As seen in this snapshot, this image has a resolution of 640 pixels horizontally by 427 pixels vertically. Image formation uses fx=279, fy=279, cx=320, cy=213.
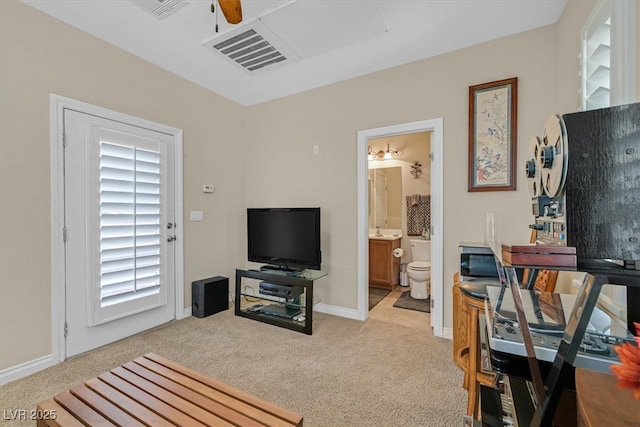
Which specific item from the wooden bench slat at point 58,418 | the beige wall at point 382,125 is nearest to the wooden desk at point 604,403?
the wooden bench slat at point 58,418

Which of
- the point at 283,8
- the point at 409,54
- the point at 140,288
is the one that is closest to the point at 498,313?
the point at 283,8

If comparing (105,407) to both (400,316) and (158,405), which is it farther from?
(400,316)

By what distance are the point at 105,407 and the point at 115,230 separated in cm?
186

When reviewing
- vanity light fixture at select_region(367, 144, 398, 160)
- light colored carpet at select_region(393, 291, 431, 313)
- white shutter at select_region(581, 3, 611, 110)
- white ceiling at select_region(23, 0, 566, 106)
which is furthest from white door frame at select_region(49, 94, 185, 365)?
vanity light fixture at select_region(367, 144, 398, 160)

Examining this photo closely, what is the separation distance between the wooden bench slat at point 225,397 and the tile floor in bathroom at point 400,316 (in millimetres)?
2182

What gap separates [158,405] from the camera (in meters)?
1.18

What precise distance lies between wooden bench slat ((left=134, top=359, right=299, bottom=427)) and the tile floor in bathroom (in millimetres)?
2182

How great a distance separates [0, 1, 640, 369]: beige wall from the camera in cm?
208

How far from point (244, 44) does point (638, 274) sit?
2.92m

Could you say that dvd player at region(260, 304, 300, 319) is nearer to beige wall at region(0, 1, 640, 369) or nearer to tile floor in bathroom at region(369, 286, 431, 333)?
beige wall at region(0, 1, 640, 369)

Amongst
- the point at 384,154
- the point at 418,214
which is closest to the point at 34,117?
the point at 384,154

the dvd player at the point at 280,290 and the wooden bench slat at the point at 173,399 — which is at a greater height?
the wooden bench slat at the point at 173,399

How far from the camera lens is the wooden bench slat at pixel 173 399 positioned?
111 cm

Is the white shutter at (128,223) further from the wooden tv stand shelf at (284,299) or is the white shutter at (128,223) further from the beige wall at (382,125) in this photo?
the beige wall at (382,125)
